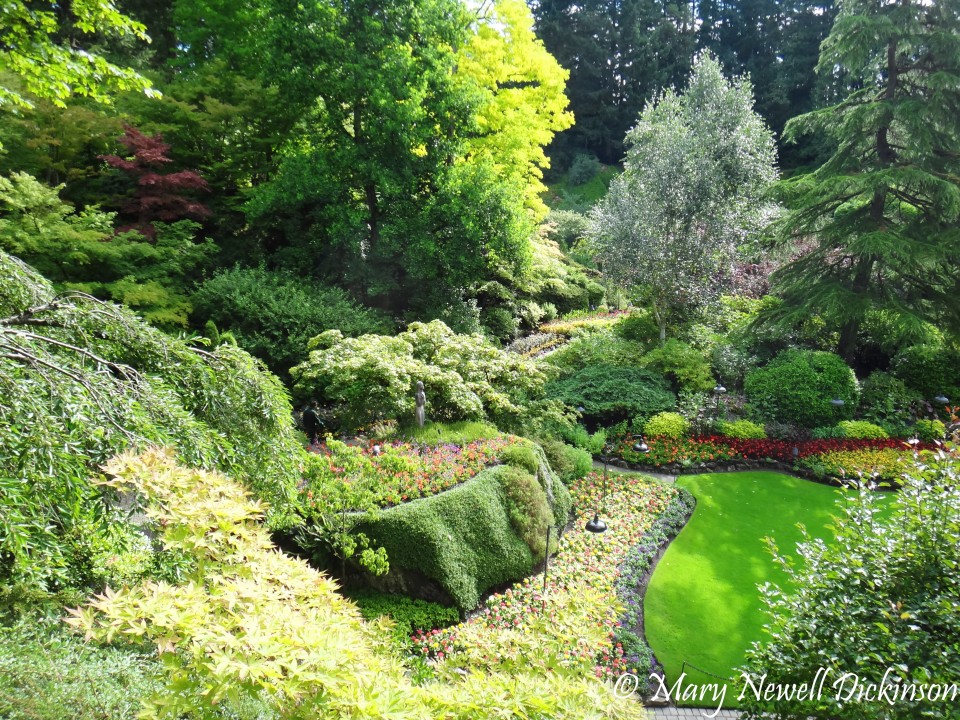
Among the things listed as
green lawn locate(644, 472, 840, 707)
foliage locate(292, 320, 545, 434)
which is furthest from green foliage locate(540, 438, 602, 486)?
green lawn locate(644, 472, 840, 707)

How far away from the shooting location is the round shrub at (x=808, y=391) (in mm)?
13219

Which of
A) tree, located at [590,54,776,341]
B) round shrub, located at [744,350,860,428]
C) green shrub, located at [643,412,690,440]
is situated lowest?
green shrub, located at [643,412,690,440]

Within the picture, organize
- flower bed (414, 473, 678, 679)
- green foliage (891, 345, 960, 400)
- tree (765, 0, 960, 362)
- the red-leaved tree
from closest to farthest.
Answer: flower bed (414, 473, 678, 679)
the red-leaved tree
tree (765, 0, 960, 362)
green foliage (891, 345, 960, 400)

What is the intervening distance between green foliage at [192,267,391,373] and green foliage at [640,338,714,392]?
8194 millimetres

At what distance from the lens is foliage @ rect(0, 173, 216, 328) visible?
30.7 feet

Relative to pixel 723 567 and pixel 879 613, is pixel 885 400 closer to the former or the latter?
pixel 723 567

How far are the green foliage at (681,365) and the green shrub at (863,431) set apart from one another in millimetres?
3199

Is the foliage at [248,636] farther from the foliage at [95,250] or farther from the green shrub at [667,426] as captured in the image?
the green shrub at [667,426]

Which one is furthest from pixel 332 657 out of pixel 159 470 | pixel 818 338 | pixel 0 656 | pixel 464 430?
pixel 818 338

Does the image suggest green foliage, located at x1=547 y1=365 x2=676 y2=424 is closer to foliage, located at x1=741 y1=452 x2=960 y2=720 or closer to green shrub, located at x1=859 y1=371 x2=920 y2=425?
green shrub, located at x1=859 y1=371 x2=920 y2=425

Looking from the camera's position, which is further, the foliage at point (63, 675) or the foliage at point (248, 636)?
the foliage at point (63, 675)

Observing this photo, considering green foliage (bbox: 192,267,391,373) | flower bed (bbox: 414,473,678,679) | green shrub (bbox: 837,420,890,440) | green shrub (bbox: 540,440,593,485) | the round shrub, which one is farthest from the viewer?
the round shrub

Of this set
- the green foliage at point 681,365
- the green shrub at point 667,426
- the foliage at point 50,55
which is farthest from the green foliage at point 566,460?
the foliage at point 50,55

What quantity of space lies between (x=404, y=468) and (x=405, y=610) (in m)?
2.06
